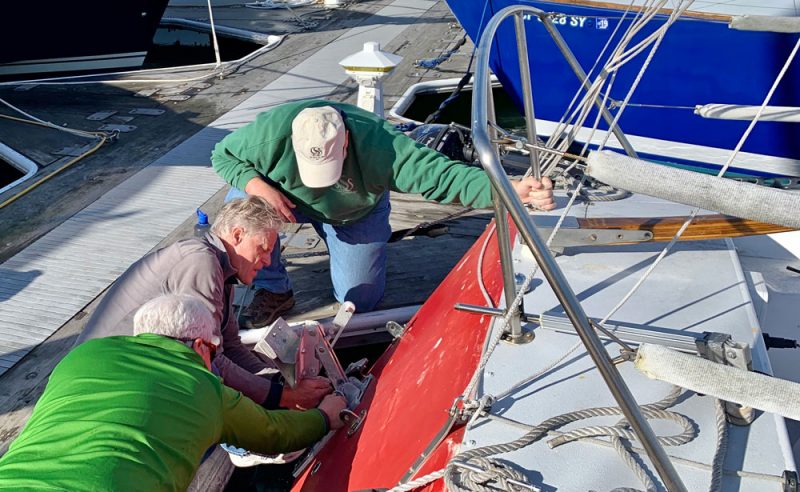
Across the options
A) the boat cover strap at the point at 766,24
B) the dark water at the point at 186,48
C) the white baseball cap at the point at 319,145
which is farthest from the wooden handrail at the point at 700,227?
the dark water at the point at 186,48

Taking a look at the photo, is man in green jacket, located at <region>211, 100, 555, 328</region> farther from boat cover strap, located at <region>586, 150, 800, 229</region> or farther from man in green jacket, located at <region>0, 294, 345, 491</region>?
boat cover strap, located at <region>586, 150, 800, 229</region>

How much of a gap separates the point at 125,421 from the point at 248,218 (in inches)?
41.1

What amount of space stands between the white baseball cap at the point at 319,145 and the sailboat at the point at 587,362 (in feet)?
2.21

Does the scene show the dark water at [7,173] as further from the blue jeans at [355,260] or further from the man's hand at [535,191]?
the man's hand at [535,191]

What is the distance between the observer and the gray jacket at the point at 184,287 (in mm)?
2824

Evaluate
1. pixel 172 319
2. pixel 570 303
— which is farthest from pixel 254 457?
pixel 570 303

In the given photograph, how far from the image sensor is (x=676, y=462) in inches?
78.3

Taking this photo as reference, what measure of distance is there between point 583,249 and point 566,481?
1187 millimetres

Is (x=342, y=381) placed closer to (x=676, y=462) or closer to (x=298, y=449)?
(x=298, y=449)

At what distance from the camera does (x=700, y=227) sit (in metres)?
2.86

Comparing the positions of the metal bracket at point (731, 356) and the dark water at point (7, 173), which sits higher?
the metal bracket at point (731, 356)

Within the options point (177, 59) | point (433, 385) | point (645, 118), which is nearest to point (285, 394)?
point (433, 385)

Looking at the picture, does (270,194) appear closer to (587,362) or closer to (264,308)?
(264,308)

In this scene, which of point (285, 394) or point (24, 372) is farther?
point (24, 372)
